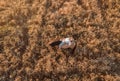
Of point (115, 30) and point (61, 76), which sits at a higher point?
point (115, 30)

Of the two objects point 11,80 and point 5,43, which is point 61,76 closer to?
point 11,80

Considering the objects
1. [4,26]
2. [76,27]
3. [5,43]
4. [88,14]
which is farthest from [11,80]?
[88,14]

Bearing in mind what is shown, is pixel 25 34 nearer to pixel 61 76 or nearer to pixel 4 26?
pixel 4 26

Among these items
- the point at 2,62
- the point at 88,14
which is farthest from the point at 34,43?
the point at 88,14

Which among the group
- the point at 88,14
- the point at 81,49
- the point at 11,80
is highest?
the point at 88,14

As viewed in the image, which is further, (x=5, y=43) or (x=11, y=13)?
(x=11, y=13)

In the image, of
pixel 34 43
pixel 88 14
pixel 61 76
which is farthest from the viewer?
pixel 88 14

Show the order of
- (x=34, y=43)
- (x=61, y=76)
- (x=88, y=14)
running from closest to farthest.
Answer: (x=61, y=76), (x=34, y=43), (x=88, y=14)
